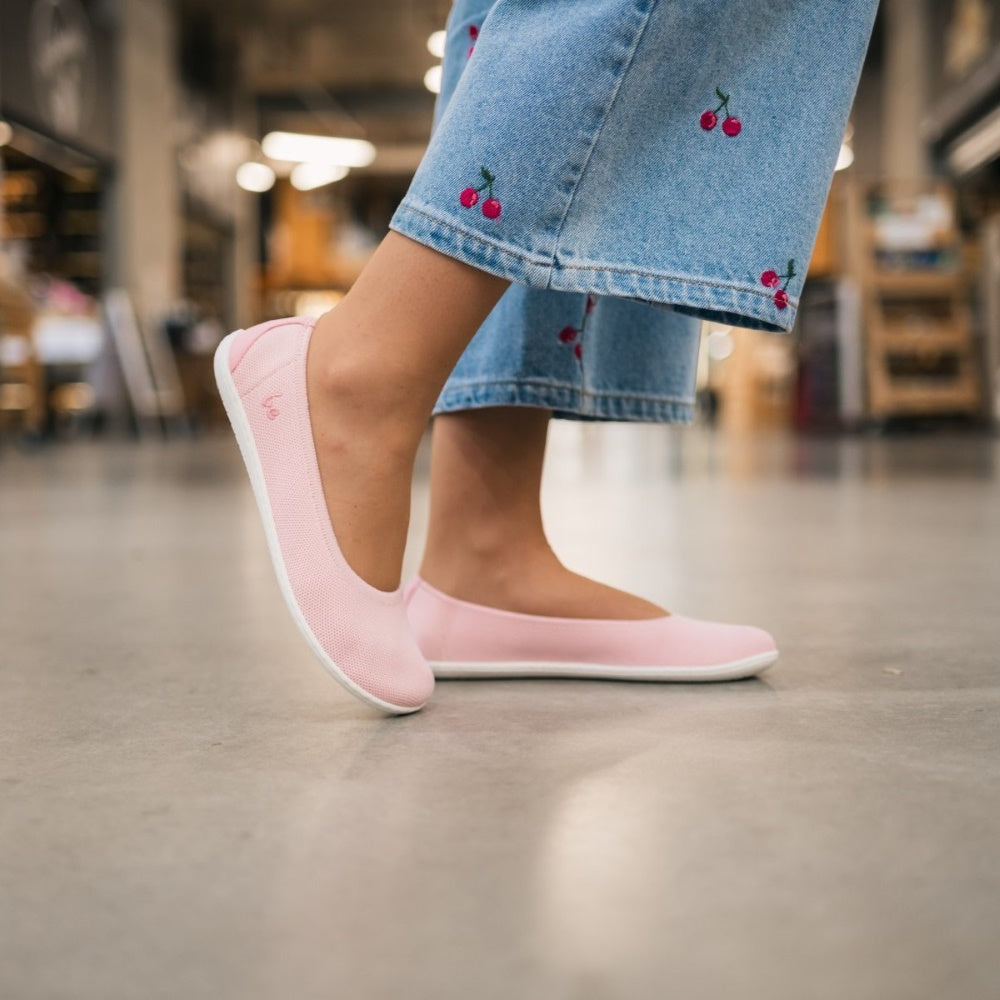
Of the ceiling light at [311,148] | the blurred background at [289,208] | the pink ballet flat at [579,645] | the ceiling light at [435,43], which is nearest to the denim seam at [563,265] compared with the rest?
the pink ballet flat at [579,645]

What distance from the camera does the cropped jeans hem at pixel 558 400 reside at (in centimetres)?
89

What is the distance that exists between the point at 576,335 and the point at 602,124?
23 cm

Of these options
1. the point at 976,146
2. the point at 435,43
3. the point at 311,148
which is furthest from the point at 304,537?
the point at 311,148

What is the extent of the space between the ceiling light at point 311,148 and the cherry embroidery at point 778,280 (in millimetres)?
14365

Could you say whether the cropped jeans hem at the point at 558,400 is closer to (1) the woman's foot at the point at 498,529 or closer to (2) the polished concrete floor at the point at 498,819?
(1) the woman's foot at the point at 498,529

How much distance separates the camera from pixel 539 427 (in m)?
0.94

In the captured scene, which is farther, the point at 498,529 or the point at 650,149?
the point at 498,529

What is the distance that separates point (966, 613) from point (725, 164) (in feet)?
1.89

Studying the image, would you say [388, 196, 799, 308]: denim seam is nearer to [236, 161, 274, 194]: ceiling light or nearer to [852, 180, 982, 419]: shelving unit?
[852, 180, 982, 419]: shelving unit

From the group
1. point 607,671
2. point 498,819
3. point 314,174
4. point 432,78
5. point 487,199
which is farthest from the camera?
point 314,174

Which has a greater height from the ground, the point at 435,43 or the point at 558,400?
the point at 435,43

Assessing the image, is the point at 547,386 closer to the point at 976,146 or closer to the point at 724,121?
the point at 724,121

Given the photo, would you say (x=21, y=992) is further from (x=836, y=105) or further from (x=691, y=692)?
(x=836, y=105)

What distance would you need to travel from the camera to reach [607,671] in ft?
2.84
